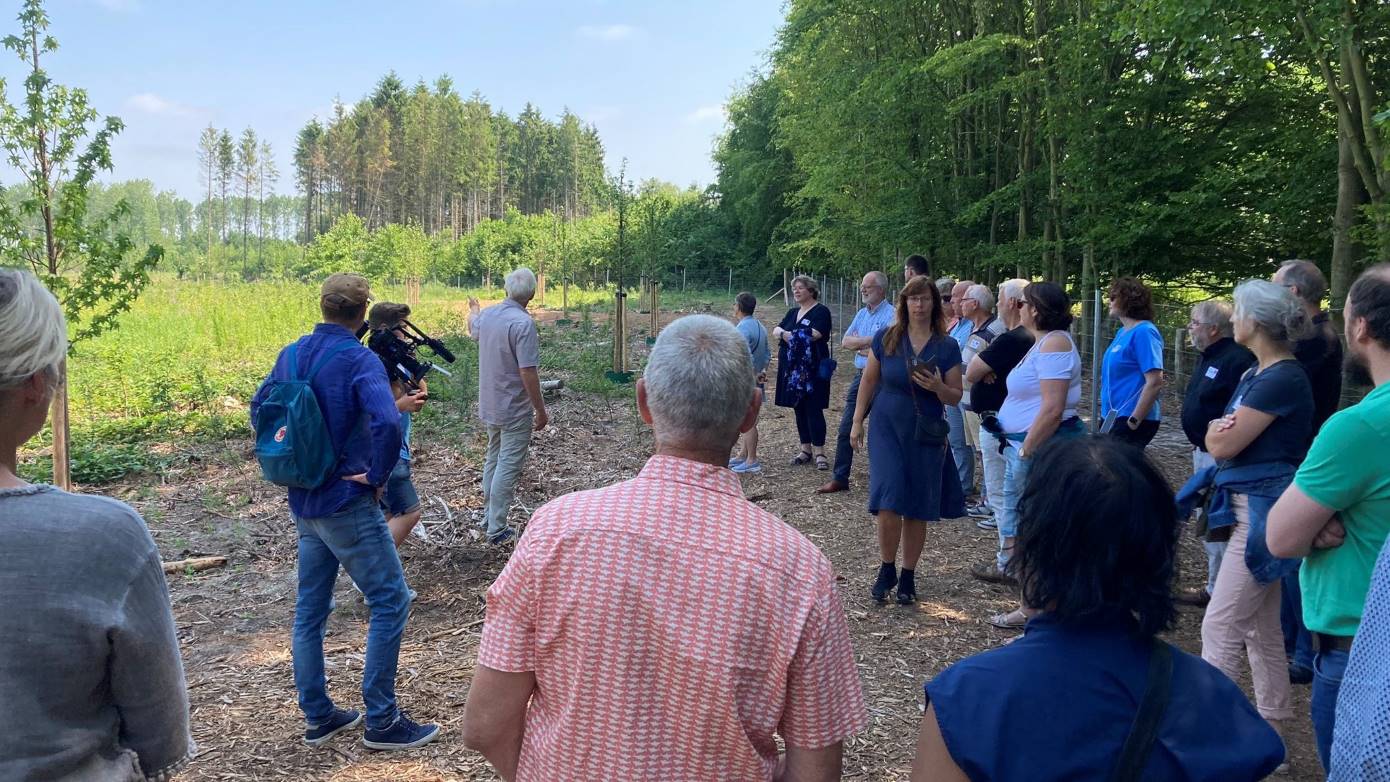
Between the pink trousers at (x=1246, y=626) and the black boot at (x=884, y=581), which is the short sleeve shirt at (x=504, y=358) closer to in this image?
the black boot at (x=884, y=581)

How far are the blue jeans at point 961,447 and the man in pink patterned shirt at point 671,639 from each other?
20.3ft

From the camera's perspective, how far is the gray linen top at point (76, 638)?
58.6 inches

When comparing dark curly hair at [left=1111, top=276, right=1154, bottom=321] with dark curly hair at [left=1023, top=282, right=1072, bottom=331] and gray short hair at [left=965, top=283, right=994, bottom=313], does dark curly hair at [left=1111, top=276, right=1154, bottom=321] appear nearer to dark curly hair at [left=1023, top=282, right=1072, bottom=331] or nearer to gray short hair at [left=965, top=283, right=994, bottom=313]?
dark curly hair at [left=1023, top=282, right=1072, bottom=331]

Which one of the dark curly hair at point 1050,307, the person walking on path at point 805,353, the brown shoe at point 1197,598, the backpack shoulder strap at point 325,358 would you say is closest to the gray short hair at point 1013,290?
the dark curly hair at point 1050,307

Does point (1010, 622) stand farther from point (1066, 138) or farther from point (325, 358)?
point (1066, 138)

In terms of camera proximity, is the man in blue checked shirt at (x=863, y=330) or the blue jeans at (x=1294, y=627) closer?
the blue jeans at (x=1294, y=627)

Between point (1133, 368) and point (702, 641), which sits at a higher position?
point (1133, 368)

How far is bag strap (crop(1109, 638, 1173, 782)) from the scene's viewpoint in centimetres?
138

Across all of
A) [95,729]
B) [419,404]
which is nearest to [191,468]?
[419,404]

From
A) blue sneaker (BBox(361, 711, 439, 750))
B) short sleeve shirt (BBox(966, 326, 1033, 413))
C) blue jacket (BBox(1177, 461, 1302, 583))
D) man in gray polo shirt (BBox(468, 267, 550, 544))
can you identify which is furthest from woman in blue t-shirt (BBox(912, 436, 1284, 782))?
man in gray polo shirt (BBox(468, 267, 550, 544))

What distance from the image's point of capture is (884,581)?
5.46 metres

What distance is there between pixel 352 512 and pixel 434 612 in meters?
2.09

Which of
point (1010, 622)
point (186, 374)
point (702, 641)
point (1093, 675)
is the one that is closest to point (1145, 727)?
point (1093, 675)

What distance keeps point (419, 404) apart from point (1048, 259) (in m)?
12.6
